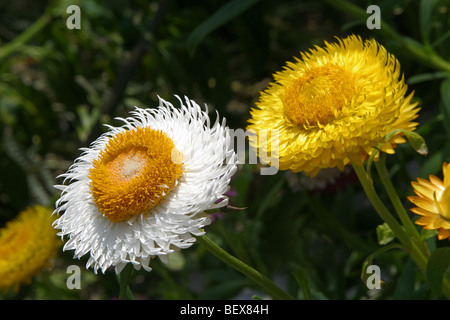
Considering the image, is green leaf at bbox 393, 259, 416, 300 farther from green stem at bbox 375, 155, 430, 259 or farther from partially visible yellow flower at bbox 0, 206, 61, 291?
partially visible yellow flower at bbox 0, 206, 61, 291

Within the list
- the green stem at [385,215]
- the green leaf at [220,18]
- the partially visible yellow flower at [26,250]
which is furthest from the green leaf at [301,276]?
the partially visible yellow flower at [26,250]

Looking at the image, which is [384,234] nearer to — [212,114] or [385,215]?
[385,215]

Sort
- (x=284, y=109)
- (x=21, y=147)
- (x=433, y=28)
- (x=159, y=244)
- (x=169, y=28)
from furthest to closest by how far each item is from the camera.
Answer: (x=21, y=147) < (x=169, y=28) < (x=433, y=28) < (x=284, y=109) < (x=159, y=244)

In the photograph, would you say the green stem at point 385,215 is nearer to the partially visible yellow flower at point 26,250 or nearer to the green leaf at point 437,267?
the green leaf at point 437,267

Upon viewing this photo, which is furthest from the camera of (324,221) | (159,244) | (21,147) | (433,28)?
(21,147)

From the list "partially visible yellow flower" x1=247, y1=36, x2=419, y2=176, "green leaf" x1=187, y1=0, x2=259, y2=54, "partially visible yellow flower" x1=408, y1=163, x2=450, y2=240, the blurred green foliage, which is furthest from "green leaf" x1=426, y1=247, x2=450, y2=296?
"green leaf" x1=187, y1=0, x2=259, y2=54

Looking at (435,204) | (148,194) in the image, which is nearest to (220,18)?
(148,194)

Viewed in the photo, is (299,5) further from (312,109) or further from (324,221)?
(312,109)
